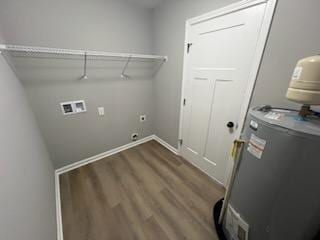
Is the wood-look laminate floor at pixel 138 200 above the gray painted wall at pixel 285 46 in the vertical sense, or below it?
below

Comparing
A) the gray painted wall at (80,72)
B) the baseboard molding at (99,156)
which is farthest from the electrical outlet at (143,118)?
the baseboard molding at (99,156)

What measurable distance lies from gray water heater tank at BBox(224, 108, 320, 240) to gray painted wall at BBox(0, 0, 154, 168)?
1.96m

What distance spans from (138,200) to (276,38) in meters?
2.15

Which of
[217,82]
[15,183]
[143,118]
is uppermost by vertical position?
[217,82]

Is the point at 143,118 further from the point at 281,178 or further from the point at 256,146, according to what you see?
the point at 281,178

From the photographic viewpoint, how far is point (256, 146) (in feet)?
2.64

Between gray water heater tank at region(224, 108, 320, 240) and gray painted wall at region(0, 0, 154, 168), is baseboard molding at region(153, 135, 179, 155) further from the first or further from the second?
gray water heater tank at region(224, 108, 320, 240)

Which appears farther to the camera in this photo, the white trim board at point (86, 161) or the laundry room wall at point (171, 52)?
the laundry room wall at point (171, 52)

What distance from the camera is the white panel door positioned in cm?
125

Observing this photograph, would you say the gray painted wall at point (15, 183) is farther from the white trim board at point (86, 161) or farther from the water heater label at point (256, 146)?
the water heater label at point (256, 146)

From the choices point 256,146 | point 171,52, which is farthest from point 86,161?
point 256,146

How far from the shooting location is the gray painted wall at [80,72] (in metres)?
1.42

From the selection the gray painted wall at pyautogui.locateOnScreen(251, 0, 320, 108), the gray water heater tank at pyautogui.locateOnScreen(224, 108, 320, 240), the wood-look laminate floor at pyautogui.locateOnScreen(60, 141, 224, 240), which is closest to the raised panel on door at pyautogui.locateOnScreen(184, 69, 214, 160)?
the wood-look laminate floor at pyautogui.locateOnScreen(60, 141, 224, 240)

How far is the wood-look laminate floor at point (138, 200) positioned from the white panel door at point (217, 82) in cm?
42
